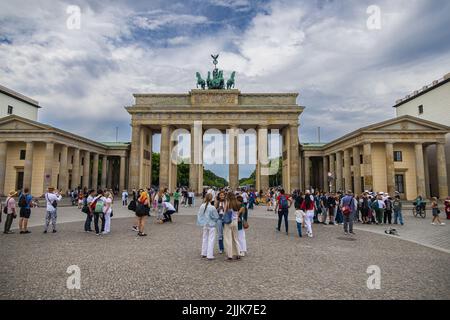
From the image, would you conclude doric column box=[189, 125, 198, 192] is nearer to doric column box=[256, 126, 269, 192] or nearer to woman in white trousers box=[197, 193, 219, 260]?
doric column box=[256, 126, 269, 192]

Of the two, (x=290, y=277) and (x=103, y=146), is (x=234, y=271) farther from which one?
(x=103, y=146)

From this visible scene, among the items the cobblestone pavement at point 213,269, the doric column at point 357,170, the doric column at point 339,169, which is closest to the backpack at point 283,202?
the cobblestone pavement at point 213,269

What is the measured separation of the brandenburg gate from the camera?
42.6m

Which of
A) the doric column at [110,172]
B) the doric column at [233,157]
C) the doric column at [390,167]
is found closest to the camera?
the doric column at [390,167]

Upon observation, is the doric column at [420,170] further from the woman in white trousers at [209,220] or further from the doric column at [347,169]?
the woman in white trousers at [209,220]

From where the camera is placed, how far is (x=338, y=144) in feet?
137

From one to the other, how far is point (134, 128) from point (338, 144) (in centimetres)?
3316

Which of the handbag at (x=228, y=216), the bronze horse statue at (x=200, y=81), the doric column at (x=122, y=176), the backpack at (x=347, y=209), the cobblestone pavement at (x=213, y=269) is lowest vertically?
the cobblestone pavement at (x=213, y=269)

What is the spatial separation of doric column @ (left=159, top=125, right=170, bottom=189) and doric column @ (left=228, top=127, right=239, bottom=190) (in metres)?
10.2

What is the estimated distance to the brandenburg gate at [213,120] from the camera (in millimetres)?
42594

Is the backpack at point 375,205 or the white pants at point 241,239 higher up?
the backpack at point 375,205

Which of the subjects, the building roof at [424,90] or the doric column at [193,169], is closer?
the building roof at [424,90]

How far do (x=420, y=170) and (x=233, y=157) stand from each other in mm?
25274

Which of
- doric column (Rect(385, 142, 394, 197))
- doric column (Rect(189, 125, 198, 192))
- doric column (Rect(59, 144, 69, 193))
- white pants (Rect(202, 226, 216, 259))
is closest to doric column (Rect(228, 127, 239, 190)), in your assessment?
doric column (Rect(189, 125, 198, 192))
